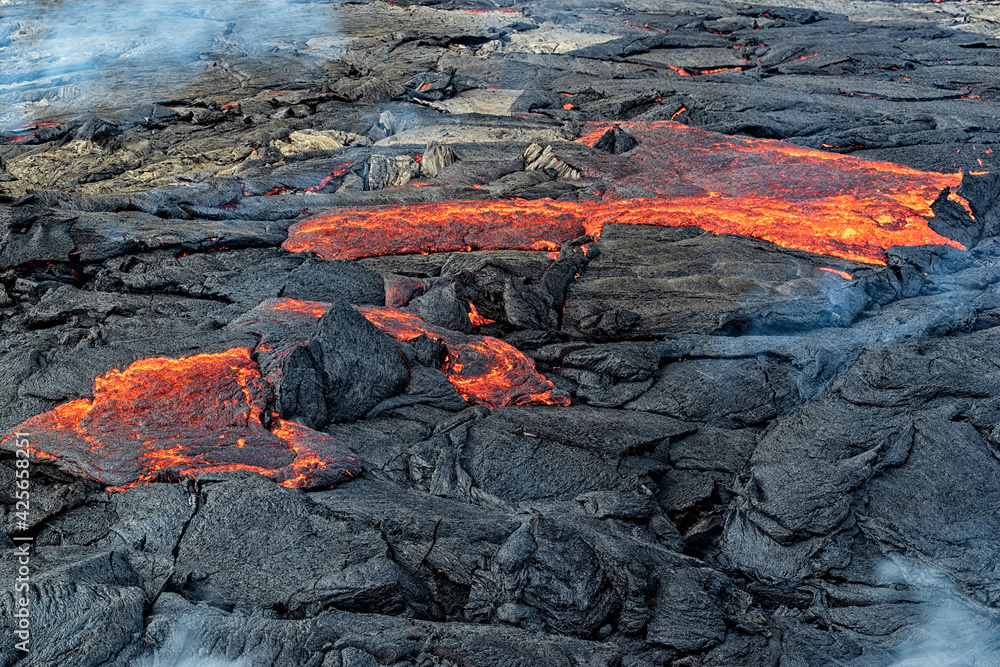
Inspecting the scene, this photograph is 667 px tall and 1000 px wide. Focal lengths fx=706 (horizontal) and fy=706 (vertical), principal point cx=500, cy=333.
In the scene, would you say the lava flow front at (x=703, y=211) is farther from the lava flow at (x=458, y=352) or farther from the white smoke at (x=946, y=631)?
the white smoke at (x=946, y=631)

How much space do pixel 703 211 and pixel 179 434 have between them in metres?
6.87

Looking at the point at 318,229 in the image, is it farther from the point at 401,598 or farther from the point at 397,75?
the point at 397,75

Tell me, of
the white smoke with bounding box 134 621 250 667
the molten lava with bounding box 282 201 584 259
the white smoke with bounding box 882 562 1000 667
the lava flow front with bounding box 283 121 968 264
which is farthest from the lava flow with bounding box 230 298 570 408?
the white smoke with bounding box 882 562 1000 667

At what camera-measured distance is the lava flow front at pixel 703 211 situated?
8.72 meters

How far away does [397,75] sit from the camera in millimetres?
17141

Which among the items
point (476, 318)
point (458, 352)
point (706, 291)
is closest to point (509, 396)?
point (458, 352)

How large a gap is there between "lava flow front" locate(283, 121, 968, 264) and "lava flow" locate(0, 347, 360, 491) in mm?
3188

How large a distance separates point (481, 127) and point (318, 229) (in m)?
5.28

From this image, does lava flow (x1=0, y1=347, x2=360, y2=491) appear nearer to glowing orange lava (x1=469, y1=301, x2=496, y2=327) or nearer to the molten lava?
glowing orange lava (x1=469, y1=301, x2=496, y2=327)

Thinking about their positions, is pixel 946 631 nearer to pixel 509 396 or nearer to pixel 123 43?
pixel 509 396

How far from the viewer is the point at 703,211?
30.4 feet

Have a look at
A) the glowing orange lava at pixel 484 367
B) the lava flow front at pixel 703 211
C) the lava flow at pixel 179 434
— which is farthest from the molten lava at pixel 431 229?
the lava flow at pixel 179 434

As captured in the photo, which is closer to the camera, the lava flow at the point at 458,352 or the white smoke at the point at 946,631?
the white smoke at the point at 946,631

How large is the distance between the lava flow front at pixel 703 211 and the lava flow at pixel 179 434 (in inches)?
126
